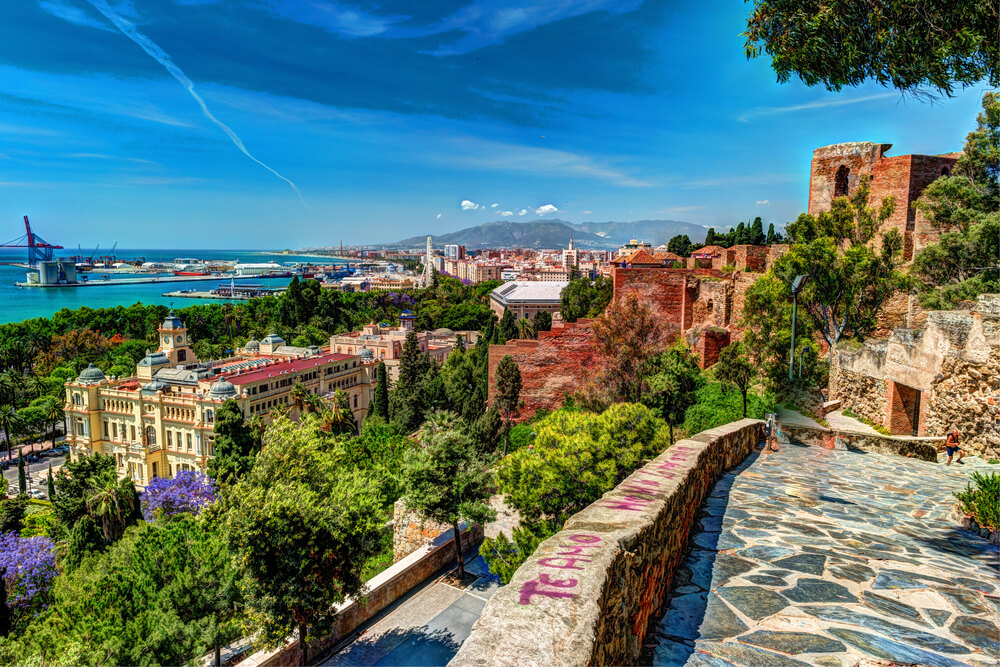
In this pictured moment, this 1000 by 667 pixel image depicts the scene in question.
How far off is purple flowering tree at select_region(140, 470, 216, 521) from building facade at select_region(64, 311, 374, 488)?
1006 centimetres

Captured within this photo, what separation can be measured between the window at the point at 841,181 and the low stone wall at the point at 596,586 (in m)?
22.3

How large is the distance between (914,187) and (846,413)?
35.8ft

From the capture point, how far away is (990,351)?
826 cm

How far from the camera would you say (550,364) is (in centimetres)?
2283

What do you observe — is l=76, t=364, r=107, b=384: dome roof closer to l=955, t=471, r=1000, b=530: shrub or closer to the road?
the road

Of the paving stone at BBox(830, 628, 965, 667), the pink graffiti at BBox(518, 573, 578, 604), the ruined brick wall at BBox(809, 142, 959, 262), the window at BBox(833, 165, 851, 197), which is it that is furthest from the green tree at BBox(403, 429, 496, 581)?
the window at BBox(833, 165, 851, 197)

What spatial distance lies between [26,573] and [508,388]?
16815 millimetres

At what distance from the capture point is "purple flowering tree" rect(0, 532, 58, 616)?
57.5ft

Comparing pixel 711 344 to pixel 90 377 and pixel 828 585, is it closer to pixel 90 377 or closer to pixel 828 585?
pixel 828 585

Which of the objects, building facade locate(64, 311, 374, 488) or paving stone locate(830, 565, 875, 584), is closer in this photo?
paving stone locate(830, 565, 875, 584)

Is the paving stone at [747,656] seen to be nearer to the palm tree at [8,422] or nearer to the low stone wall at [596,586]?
the low stone wall at [596,586]

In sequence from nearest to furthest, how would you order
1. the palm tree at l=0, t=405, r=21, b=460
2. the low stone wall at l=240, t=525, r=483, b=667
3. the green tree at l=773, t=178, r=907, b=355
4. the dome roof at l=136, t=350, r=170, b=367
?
the low stone wall at l=240, t=525, r=483, b=667, the green tree at l=773, t=178, r=907, b=355, the palm tree at l=0, t=405, r=21, b=460, the dome roof at l=136, t=350, r=170, b=367

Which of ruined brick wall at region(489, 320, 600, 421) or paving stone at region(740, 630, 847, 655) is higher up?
paving stone at region(740, 630, 847, 655)

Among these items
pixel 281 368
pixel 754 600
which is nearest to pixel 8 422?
pixel 281 368
